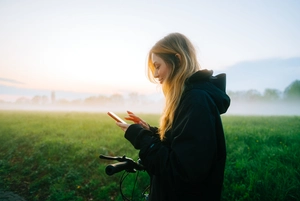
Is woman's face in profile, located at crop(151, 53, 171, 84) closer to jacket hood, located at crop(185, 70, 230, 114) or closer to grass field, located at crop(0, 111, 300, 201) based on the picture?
jacket hood, located at crop(185, 70, 230, 114)

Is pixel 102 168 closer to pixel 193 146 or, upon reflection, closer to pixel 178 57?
pixel 178 57

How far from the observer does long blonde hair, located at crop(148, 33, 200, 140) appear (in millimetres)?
1518

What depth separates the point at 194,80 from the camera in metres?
1.38

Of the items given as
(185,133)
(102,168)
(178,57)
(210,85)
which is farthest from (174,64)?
(102,168)

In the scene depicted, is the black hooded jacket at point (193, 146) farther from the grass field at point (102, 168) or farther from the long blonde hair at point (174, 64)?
the grass field at point (102, 168)

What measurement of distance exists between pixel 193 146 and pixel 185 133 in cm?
9

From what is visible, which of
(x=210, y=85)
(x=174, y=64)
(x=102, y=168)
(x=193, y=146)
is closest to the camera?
(x=193, y=146)

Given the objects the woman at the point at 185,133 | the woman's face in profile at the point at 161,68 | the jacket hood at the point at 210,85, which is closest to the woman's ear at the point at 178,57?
the woman at the point at 185,133

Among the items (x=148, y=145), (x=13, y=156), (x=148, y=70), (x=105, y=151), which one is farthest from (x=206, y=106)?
(x=13, y=156)

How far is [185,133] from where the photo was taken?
1.15 meters

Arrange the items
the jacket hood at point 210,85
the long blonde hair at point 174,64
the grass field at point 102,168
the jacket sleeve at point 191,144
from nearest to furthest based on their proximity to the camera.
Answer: the jacket sleeve at point 191,144 → the jacket hood at point 210,85 → the long blonde hair at point 174,64 → the grass field at point 102,168

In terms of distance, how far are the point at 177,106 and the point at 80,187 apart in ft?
15.5

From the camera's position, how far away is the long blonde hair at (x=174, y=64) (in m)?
1.52

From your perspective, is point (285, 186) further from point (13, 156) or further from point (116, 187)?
point (13, 156)
